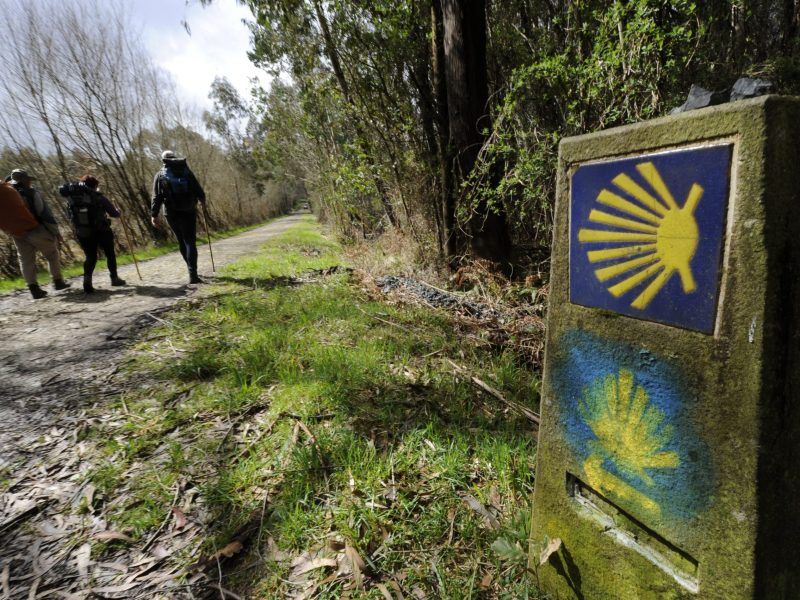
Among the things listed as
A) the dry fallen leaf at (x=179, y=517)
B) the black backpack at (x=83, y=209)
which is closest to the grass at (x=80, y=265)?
the black backpack at (x=83, y=209)

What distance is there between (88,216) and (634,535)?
792 cm

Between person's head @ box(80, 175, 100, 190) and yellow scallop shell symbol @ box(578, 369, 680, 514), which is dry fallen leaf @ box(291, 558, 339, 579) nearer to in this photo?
yellow scallop shell symbol @ box(578, 369, 680, 514)

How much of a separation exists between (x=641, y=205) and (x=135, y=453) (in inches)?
117

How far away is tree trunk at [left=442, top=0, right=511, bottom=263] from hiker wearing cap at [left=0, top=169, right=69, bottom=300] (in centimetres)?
688

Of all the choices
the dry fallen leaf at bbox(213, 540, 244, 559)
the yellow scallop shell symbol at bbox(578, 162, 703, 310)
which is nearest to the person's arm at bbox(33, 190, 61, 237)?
the dry fallen leaf at bbox(213, 540, 244, 559)

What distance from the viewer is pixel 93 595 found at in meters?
1.57

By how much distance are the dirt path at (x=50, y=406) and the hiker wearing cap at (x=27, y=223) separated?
692mm

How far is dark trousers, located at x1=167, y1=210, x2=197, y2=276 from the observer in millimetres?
6062

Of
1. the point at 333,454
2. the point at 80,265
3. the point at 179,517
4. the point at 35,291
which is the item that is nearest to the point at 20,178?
the point at 35,291

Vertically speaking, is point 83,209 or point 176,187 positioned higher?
point 176,187

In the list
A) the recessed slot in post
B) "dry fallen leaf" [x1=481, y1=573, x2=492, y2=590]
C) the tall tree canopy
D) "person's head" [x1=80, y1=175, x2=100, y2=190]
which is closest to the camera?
the recessed slot in post

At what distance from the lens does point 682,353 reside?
918 millimetres

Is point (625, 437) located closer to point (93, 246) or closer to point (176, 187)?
point (176, 187)

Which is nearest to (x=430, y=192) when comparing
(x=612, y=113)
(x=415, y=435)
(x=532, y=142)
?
(x=532, y=142)
